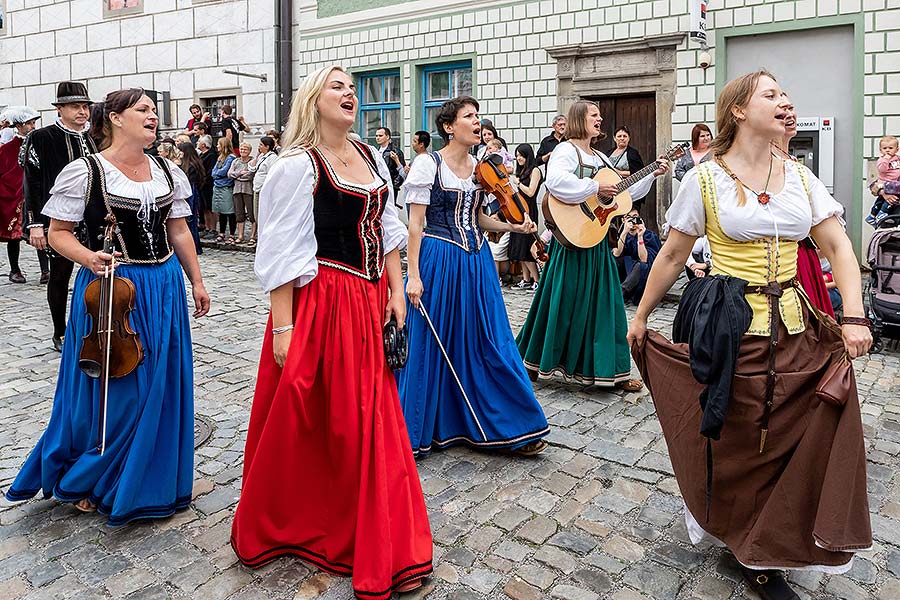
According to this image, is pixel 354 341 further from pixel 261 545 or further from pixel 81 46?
pixel 81 46

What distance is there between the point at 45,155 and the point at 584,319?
471cm

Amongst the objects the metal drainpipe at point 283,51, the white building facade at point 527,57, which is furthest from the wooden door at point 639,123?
the metal drainpipe at point 283,51

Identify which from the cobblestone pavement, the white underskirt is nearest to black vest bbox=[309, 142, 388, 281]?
the cobblestone pavement

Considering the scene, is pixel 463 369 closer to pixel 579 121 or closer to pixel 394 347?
pixel 394 347

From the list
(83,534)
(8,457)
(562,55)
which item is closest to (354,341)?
(83,534)

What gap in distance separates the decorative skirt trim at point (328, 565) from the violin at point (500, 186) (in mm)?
2409

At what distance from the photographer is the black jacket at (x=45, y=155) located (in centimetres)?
707

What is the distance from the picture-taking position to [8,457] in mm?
4699

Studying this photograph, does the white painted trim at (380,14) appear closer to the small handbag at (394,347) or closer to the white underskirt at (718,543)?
the small handbag at (394,347)

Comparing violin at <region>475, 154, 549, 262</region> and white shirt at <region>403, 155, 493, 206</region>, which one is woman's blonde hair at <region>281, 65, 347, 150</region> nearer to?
white shirt at <region>403, 155, 493, 206</region>

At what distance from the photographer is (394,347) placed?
132 inches

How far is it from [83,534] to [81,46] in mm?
20566

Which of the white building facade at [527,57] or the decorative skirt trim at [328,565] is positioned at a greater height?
the white building facade at [527,57]

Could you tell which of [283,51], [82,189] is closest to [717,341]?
[82,189]
